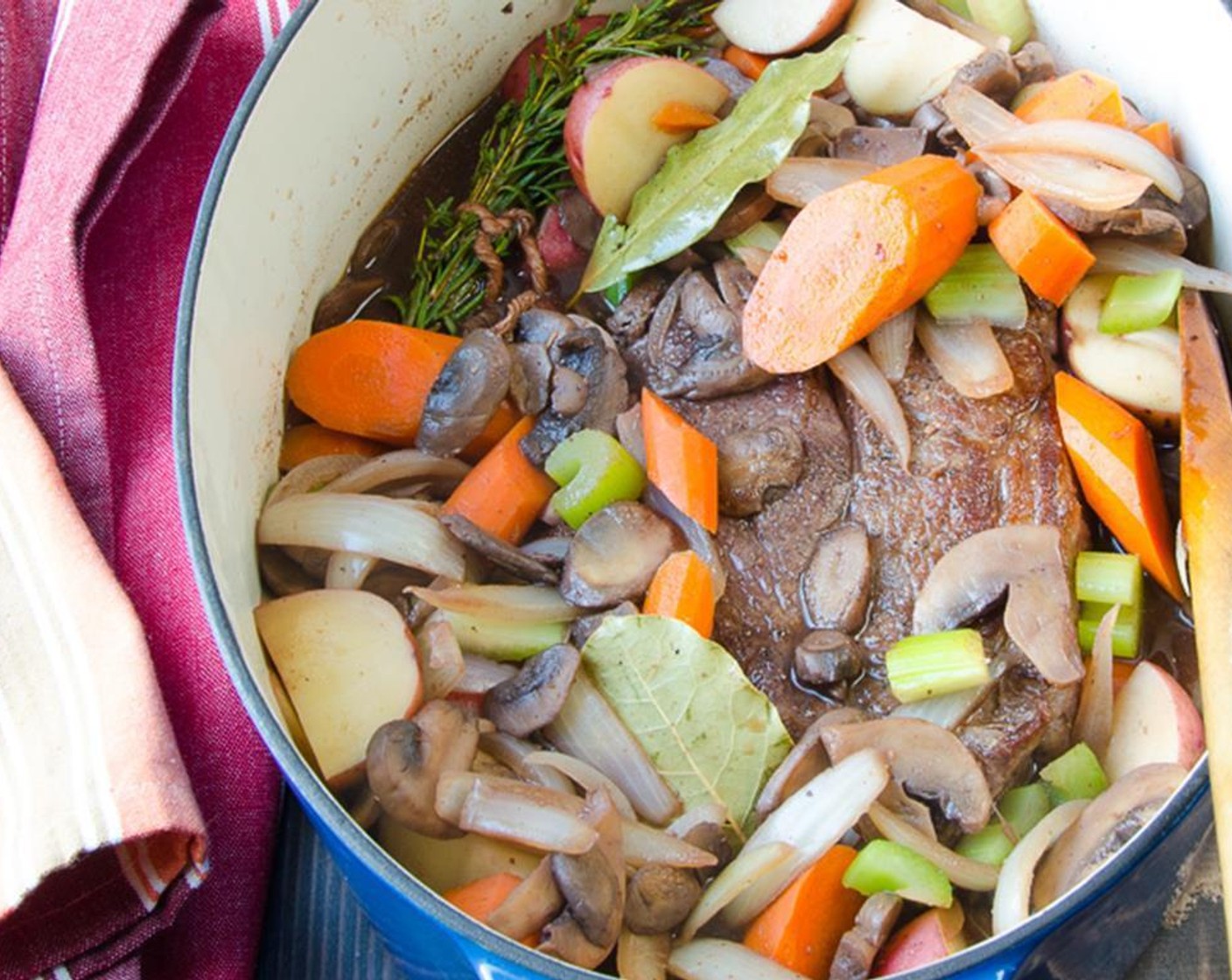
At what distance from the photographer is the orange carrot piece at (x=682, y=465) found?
2.20m

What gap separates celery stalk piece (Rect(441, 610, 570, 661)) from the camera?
7.02 feet

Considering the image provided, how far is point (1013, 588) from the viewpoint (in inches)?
83.6

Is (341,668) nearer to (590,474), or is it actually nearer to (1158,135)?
(590,474)

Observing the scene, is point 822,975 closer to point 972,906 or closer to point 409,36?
point 972,906

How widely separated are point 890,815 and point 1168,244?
0.95 m

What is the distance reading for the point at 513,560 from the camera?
85.8 inches

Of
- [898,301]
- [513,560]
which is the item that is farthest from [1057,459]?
[513,560]

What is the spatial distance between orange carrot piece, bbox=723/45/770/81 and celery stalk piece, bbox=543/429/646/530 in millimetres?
735

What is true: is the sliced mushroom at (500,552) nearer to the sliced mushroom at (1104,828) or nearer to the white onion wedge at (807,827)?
the white onion wedge at (807,827)

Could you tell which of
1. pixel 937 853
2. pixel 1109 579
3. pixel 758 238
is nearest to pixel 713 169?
pixel 758 238

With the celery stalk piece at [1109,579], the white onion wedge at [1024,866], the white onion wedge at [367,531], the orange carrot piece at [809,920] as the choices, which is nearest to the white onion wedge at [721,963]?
the orange carrot piece at [809,920]

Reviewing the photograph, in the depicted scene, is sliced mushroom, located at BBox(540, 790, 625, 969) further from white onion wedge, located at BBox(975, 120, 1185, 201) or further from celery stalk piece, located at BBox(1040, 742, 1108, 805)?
white onion wedge, located at BBox(975, 120, 1185, 201)

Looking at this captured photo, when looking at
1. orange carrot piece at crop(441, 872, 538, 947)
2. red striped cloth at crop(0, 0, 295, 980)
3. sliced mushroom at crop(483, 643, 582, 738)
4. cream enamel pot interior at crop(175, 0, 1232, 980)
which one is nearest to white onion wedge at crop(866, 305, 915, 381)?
cream enamel pot interior at crop(175, 0, 1232, 980)

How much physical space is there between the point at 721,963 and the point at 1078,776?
545mm
